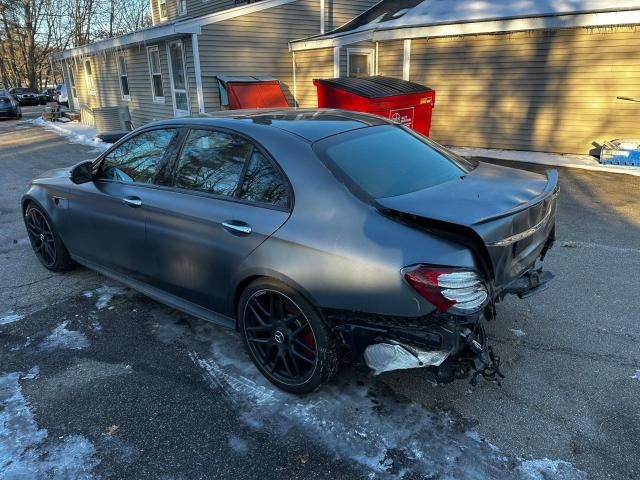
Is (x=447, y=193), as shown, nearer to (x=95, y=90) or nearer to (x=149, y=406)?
(x=149, y=406)

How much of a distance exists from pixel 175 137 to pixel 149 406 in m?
1.77

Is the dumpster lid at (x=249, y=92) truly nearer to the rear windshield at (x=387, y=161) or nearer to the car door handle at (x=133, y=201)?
the car door handle at (x=133, y=201)

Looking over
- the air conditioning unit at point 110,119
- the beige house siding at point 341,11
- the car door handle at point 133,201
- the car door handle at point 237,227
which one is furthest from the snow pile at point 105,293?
the beige house siding at point 341,11

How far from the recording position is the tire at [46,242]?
4.28 metres

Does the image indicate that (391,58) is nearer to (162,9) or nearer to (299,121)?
(299,121)

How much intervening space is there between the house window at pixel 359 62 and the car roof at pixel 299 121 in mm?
9766

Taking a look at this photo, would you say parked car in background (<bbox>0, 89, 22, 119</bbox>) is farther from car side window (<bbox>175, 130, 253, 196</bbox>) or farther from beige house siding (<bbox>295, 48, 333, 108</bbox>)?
car side window (<bbox>175, 130, 253, 196</bbox>)

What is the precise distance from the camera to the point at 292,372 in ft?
8.84

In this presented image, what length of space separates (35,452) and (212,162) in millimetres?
1853

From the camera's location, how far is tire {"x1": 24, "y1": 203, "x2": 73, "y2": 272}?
168 inches

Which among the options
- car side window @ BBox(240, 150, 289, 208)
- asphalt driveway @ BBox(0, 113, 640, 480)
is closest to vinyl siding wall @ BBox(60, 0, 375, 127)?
asphalt driveway @ BBox(0, 113, 640, 480)

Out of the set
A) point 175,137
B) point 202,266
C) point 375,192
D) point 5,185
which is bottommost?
point 5,185

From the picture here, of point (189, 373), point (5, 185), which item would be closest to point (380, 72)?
point (5, 185)

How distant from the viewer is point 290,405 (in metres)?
2.63
